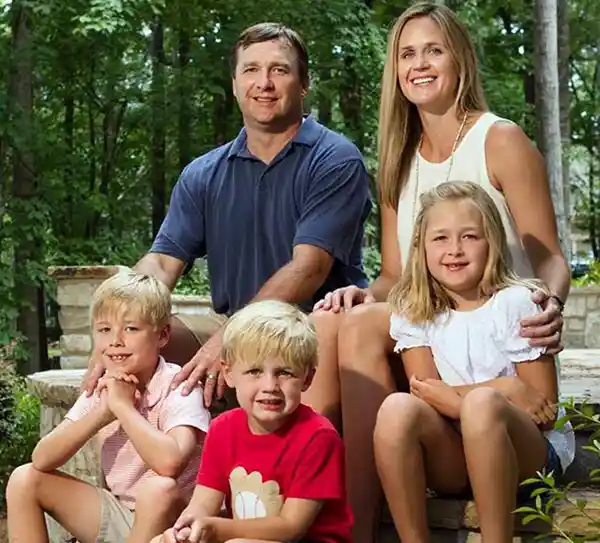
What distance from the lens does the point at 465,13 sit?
35.5ft

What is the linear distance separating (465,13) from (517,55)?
2.05 metres

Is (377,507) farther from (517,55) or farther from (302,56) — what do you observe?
(517,55)

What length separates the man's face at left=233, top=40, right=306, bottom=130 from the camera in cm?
299

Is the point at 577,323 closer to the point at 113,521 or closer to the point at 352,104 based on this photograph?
the point at 352,104

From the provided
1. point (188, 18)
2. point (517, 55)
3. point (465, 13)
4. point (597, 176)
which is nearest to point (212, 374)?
point (188, 18)

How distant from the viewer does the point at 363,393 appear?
2381 millimetres

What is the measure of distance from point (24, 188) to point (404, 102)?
7.11 metres

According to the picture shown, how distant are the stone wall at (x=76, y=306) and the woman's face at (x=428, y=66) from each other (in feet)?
14.0

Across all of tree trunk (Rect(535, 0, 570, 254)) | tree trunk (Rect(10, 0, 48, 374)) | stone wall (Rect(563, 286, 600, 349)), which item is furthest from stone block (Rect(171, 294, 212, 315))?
stone wall (Rect(563, 286, 600, 349))

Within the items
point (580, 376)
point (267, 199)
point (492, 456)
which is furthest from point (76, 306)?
point (492, 456)

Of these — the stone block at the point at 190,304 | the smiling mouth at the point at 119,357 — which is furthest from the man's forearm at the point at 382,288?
the stone block at the point at 190,304

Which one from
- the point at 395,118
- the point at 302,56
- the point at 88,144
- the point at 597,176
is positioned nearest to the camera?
the point at 395,118

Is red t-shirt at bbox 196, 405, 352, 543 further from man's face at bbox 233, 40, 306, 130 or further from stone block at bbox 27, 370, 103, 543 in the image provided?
stone block at bbox 27, 370, 103, 543

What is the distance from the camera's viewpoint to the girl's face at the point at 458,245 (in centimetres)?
234
